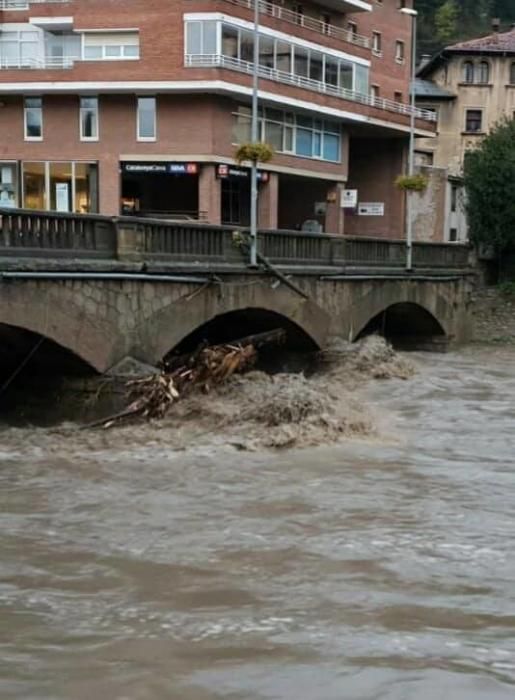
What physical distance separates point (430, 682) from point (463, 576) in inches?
95.0

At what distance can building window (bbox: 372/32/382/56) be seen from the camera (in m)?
52.7

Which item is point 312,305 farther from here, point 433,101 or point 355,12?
point 433,101

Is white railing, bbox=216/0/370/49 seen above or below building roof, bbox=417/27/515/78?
below

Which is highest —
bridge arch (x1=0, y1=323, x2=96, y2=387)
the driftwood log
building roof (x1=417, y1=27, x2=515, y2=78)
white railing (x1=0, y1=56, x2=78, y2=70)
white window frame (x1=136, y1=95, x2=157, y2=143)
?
building roof (x1=417, y1=27, x2=515, y2=78)

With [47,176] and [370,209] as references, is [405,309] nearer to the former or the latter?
[47,176]

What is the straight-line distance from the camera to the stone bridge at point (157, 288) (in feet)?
50.7

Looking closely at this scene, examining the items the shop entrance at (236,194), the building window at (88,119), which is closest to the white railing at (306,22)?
the shop entrance at (236,194)

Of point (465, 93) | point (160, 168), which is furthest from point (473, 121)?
point (160, 168)

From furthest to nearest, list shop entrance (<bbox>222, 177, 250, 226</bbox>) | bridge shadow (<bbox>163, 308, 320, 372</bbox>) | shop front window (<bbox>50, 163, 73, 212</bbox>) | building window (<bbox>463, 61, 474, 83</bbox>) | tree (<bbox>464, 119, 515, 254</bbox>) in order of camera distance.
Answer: building window (<bbox>463, 61, 474, 83</bbox>) < tree (<bbox>464, 119, 515, 254</bbox>) < shop entrance (<bbox>222, 177, 250, 226</bbox>) < shop front window (<bbox>50, 163, 73, 212</bbox>) < bridge shadow (<bbox>163, 308, 320, 372</bbox>)

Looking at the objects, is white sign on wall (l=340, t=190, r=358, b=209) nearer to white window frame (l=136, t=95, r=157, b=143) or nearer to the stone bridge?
white window frame (l=136, t=95, r=157, b=143)

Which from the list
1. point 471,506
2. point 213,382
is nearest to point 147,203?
point 213,382

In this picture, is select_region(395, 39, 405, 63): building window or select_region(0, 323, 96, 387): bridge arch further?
select_region(395, 39, 405, 63): building window

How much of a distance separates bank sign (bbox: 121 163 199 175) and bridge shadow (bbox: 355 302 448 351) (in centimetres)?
1121

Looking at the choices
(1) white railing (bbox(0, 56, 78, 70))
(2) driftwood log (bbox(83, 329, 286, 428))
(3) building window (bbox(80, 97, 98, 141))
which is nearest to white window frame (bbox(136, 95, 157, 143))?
(3) building window (bbox(80, 97, 98, 141))
